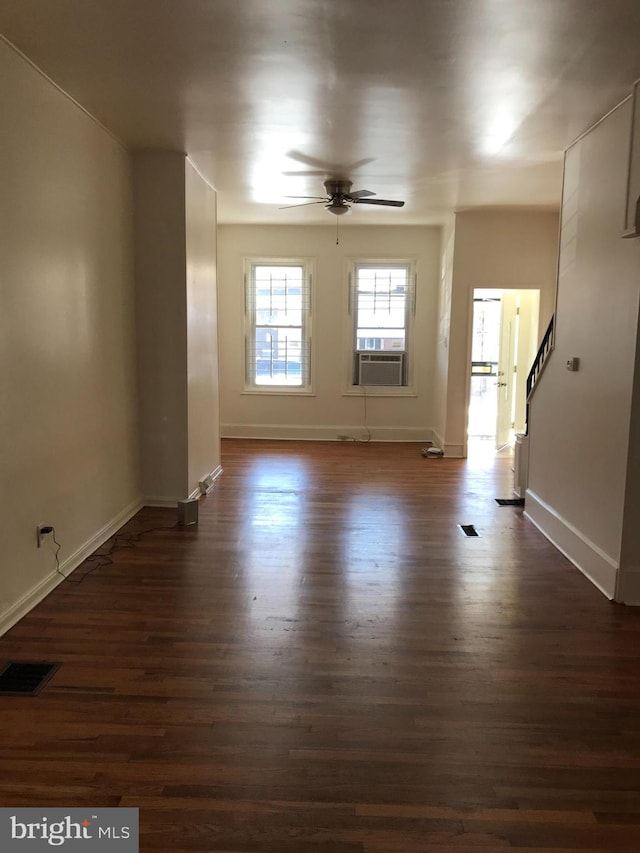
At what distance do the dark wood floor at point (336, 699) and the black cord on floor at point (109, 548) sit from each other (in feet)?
0.25

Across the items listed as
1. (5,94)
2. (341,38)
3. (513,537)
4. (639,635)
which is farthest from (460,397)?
(5,94)

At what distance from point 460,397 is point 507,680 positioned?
16.7ft

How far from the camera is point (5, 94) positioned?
9.87 feet

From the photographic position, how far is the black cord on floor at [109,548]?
3676mm

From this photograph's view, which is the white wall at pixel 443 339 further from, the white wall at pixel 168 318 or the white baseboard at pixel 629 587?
the white baseboard at pixel 629 587

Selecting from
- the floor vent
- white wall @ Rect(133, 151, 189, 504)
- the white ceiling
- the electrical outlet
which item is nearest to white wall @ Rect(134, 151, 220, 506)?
white wall @ Rect(133, 151, 189, 504)

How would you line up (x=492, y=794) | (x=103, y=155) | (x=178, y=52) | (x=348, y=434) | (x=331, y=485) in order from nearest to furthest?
1. (x=492, y=794)
2. (x=178, y=52)
3. (x=103, y=155)
4. (x=331, y=485)
5. (x=348, y=434)

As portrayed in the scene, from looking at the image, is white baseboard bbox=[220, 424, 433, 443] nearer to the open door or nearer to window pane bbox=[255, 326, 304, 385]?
window pane bbox=[255, 326, 304, 385]

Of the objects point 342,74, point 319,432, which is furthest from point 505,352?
point 342,74

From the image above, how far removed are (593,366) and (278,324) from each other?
17.5 ft

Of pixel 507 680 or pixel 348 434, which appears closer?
pixel 507 680

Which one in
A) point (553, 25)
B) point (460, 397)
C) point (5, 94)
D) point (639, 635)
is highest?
point (553, 25)

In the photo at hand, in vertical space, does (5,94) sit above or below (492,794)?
above

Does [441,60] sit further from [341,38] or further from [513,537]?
[513,537]
